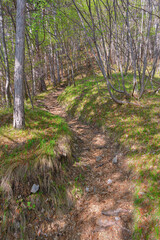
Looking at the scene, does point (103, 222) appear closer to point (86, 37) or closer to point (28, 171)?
point (28, 171)

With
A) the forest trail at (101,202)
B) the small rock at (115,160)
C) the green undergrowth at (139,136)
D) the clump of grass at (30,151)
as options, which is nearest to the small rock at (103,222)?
the forest trail at (101,202)

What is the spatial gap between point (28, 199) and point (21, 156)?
1.16 m

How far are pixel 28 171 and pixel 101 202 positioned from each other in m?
2.06

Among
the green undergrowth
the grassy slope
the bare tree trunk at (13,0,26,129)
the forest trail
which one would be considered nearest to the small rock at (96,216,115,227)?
the forest trail

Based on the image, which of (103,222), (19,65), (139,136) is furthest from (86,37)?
(103,222)

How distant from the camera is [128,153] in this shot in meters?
4.61

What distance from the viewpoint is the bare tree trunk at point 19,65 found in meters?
4.52

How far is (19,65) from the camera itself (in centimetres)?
A: 462

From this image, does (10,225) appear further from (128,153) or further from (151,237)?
(128,153)

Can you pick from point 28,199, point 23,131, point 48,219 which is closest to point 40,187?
point 28,199

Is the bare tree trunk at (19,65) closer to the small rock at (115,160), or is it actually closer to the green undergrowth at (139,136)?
the small rock at (115,160)

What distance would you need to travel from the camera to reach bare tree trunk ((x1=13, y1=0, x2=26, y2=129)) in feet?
14.8

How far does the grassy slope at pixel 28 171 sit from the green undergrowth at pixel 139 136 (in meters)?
1.97

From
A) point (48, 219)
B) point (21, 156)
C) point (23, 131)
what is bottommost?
point (48, 219)
